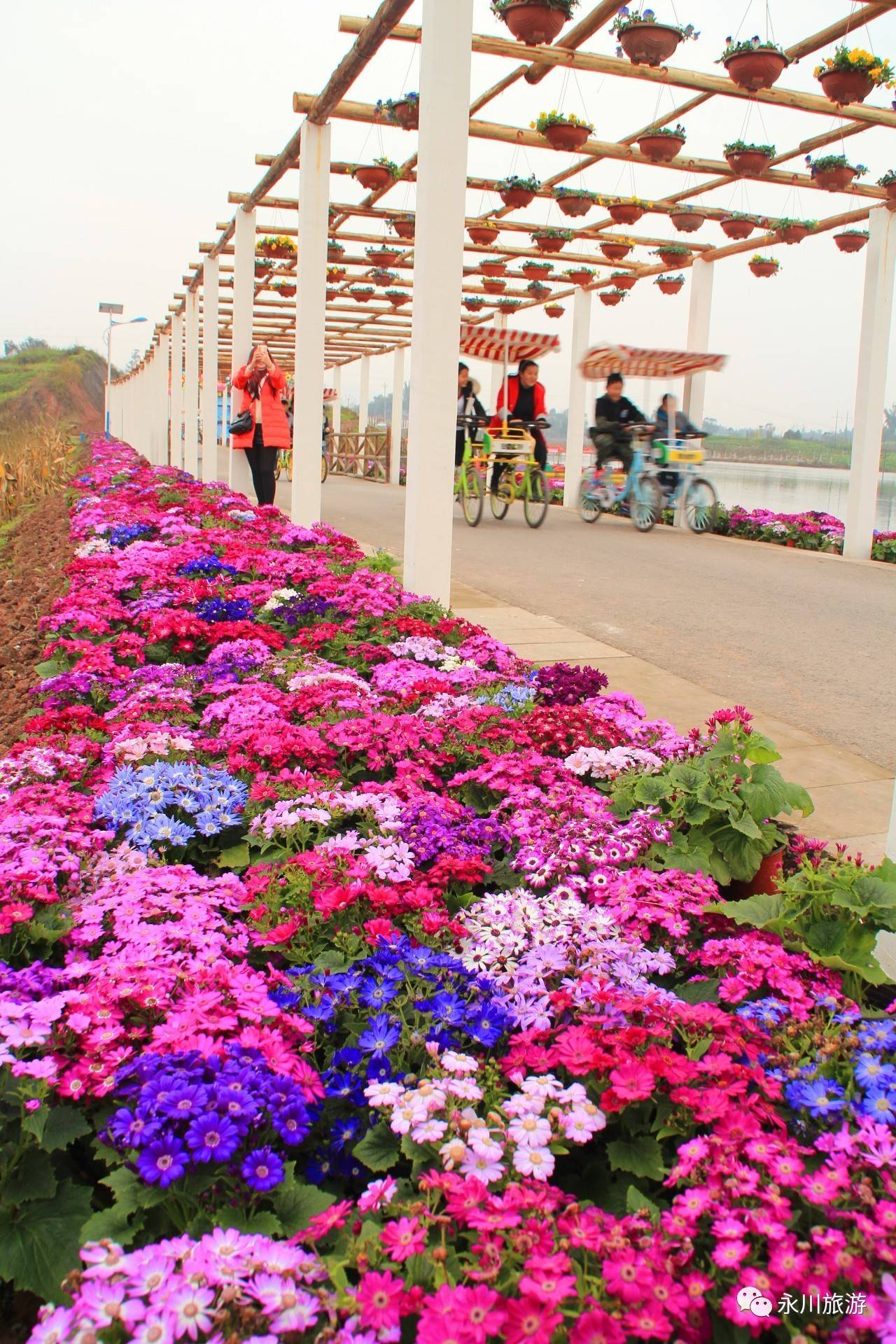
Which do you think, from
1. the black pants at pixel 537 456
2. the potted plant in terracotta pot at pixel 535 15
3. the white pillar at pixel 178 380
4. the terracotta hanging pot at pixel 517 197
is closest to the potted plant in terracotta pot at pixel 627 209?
the terracotta hanging pot at pixel 517 197

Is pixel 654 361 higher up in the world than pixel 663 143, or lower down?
lower down

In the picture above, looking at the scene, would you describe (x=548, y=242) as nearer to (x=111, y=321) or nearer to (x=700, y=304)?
(x=700, y=304)

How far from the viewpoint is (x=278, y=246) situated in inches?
576

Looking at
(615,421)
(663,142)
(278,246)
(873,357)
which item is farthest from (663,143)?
(278,246)

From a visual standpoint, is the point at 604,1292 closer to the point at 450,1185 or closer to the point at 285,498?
the point at 450,1185

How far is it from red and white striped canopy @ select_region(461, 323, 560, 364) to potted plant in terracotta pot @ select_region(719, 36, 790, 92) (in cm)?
676

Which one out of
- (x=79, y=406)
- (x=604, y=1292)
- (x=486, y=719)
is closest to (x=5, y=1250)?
(x=604, y=1292)

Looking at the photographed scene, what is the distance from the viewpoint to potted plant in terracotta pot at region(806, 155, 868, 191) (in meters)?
9.66

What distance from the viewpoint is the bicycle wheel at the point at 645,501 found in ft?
43.9

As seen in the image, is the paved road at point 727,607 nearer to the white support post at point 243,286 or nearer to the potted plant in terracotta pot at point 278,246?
the white support post at point 243,286

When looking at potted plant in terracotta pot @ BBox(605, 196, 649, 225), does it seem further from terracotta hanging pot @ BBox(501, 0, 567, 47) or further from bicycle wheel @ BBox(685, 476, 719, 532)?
terracotta hanging pot @ BBox(501, 0, 567, 47)

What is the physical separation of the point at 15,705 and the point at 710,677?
10.2 ft

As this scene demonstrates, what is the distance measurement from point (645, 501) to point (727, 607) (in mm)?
6427

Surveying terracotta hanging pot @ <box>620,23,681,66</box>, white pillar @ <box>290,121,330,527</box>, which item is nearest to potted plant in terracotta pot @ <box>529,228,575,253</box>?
white pillar @ <box>290,121,330,527</box>
